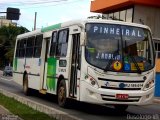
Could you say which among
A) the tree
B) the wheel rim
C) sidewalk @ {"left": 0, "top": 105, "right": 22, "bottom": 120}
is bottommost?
sidewalk @ {"left": 0, "top": 105, "right": 22, "bottom": 120}

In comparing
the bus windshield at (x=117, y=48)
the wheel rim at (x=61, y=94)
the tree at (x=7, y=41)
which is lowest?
the wheel rim at (x=61, y=94)

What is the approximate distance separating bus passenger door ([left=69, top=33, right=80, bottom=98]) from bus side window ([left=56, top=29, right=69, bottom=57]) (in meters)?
0.69

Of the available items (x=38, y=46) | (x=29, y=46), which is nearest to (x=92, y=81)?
(x=38, y=46)

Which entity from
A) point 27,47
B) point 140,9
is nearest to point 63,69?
point 27,47

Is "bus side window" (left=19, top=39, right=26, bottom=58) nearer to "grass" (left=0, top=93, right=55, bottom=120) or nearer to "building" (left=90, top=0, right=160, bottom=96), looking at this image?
"grass" (left=0, top=93, right=55, bottom=120)

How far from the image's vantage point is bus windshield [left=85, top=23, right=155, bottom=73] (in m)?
14.1

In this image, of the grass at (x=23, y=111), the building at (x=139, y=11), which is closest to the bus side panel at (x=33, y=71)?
the grass at (x=23, y=111)

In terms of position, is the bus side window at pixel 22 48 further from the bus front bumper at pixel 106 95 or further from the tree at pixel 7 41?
the tree at pixel 7 41

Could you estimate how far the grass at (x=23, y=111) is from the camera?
1229 centimetres

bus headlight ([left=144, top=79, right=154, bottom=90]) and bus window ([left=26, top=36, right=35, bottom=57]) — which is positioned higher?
bus window ([left=26, top=36, right=35, bottom=57])

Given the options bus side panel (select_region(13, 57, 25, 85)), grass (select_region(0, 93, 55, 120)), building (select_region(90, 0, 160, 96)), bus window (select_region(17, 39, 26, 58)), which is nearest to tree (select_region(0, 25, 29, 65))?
building (select_region(90, 0, 160, 96))

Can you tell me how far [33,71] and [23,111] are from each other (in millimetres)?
7086

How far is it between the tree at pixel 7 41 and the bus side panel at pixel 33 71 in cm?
7484

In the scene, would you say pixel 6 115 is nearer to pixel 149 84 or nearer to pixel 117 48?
pixel 117 48
